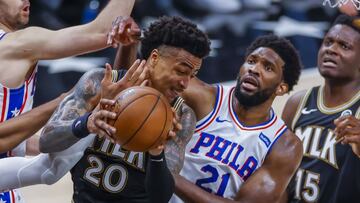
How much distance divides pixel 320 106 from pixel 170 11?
4.47m

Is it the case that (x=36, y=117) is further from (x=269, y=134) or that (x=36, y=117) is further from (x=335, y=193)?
(x=335, y=193)

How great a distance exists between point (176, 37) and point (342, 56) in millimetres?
1387

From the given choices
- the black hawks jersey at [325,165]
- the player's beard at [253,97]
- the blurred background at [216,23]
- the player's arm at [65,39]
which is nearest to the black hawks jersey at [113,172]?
the player's arm at [65,39]

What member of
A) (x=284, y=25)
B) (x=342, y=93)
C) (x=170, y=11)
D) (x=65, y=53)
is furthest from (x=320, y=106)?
(x=284, y=25)

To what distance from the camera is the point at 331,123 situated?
5840 mm

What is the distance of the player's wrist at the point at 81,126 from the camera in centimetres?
432

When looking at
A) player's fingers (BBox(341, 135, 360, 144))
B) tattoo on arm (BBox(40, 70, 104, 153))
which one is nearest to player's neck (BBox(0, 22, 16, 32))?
tattoo on arm (BBox(40, 70, 104, 153))

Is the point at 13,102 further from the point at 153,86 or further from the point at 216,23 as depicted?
the point at 216,23

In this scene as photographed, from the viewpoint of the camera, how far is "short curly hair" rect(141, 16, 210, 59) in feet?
15.9

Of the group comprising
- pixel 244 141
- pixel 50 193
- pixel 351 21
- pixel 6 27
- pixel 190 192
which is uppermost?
pixel 351 21

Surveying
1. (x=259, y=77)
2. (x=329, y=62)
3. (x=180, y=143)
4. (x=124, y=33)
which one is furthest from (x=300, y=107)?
(x=124, y=33)

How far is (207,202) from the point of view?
16.7 ft

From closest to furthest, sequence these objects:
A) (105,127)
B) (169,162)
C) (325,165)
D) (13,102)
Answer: (105,127) → (169,162) → (13,102) → (325,165)

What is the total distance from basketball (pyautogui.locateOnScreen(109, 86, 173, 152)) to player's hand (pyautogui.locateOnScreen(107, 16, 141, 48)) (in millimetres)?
362
